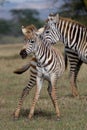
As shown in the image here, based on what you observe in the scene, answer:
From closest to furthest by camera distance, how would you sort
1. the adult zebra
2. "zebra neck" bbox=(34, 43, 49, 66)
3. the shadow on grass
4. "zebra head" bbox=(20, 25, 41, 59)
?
"zebra head" bbox=(20, 25, 41, 59) → "zebra neck" bbox=(34, 43, 49, 66) → the shadow on grass → the adult zebra

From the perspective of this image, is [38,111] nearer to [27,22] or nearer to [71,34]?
[71,34]

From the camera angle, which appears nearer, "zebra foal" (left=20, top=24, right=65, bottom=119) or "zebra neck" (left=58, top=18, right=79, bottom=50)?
"zebra foal" (left=20, top=24, right=65, bottom=119)

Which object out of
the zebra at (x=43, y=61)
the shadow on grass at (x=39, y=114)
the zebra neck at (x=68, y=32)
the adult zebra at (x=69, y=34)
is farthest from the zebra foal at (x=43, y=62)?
the zebra neck at (x=68, y=32)

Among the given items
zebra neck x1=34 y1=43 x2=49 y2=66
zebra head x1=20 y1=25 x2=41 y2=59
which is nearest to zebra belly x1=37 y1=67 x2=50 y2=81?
zebra neck x1=34 y1=43 x2=49 y2=66

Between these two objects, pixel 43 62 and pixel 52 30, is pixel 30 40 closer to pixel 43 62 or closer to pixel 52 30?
pixel 43 62

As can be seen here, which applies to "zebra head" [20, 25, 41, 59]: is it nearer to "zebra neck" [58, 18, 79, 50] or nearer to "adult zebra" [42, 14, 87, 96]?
"adult zebra" [42, 14, 87, 96]

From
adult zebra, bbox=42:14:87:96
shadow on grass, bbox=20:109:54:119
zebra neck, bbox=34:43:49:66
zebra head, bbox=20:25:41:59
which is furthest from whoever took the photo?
adult zebra, bbox=42:14:87:96

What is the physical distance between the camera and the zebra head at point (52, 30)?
12828 millimetres

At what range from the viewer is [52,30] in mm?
12938

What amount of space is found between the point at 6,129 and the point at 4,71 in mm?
11289

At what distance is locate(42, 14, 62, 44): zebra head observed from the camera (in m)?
12.8

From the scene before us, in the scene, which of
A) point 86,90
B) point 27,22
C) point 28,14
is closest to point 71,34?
point 86,90

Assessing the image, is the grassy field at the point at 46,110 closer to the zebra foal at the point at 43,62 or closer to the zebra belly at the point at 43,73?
the zebra foal at the point at 43,62

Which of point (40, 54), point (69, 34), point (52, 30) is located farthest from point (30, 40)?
point (69, 34)
